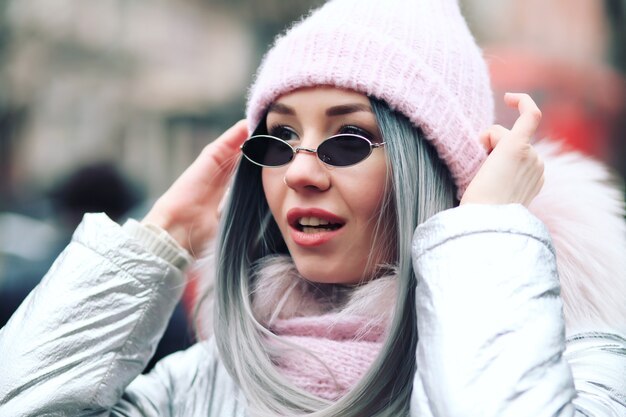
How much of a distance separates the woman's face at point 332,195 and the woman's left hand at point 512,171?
28 centimetres

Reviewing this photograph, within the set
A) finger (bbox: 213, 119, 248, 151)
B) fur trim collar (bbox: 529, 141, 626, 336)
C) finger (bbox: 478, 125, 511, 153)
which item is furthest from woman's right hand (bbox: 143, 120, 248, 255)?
fur trim collar (bbox: 529, 141, 626, 336)

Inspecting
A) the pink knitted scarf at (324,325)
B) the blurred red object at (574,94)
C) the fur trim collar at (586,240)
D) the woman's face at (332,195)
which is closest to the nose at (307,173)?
the woman's face at (332,195)

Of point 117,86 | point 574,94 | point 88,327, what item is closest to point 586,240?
point 88,327

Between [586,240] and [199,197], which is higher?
[199,197]

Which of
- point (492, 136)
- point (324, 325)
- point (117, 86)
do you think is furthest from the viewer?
point (117, 86)

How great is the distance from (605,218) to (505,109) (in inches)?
71.2

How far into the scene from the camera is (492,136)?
4.91 feet

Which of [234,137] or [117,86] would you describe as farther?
[117,86]

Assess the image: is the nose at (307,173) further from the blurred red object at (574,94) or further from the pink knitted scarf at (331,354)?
the blurred red object at (574,94)

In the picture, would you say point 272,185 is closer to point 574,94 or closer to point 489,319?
point 489,319

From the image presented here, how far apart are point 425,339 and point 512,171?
383mm

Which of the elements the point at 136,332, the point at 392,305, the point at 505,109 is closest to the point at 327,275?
the point at 392,305

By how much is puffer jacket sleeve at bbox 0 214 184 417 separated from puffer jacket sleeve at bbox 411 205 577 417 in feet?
2.37

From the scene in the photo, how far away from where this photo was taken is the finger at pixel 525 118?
1.39m
